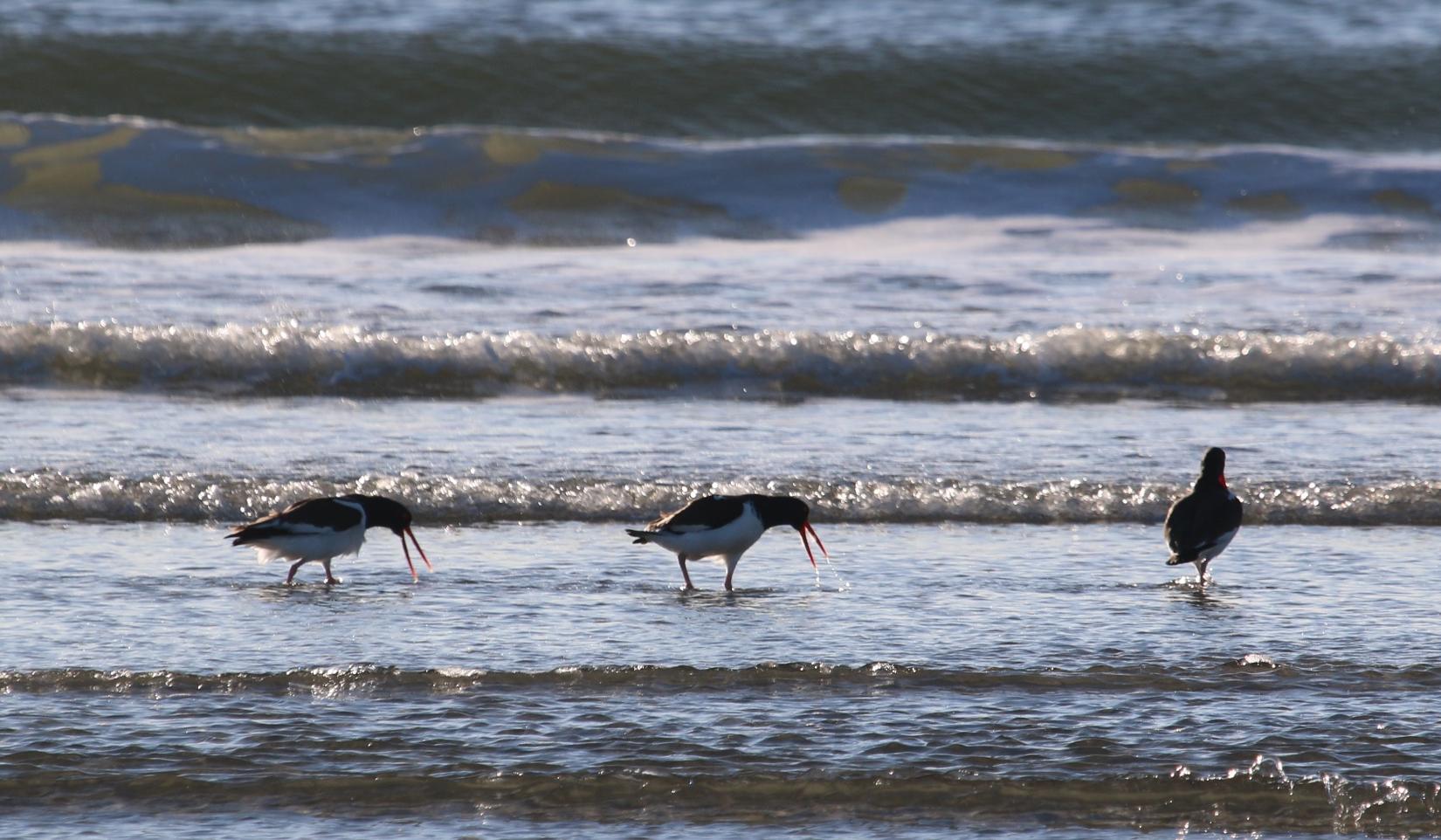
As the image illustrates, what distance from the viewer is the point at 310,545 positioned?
22.4 ft

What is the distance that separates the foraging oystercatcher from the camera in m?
6.83

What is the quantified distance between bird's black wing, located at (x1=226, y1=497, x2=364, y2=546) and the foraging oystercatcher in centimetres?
114

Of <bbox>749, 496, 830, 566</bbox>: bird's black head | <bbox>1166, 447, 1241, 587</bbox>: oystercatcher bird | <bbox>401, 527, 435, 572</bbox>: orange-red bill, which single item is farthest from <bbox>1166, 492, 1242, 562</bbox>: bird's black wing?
<bbox>401, 527, 435, 572</bbox>: orange-red bill

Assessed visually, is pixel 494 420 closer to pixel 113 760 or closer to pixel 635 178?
pixel 113 760

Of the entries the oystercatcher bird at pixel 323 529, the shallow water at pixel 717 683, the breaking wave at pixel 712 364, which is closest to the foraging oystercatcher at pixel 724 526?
the shallow water at pixel 717 683

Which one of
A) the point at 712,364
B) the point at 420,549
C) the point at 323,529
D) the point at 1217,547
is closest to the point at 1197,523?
the point at 1217,547

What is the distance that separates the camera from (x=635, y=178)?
17.2 metres

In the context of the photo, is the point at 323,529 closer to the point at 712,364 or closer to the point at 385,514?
the point at 385,514

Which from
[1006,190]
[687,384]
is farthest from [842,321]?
[1006,190]

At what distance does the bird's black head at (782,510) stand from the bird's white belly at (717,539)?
3.5 inches

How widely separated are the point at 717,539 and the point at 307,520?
1.60 meters

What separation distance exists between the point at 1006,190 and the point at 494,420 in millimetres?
8598

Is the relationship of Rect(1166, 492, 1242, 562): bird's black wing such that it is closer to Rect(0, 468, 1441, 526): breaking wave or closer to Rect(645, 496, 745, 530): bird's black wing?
Rect(0, 468, 1441, 526): breaking wave

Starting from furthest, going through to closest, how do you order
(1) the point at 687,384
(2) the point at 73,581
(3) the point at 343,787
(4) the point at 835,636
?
(1) the point at 687,384
(2) the point at 73,581
(4) the point at 835,636
(3) the point at 343,787
